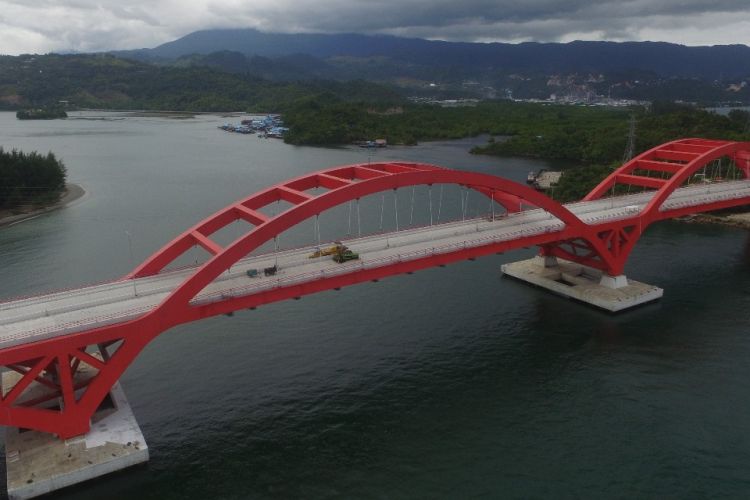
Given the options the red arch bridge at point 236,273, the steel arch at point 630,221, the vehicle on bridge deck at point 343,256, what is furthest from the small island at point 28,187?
the steel arch at point 630,221

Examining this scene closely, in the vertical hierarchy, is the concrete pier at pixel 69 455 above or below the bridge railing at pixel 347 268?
below

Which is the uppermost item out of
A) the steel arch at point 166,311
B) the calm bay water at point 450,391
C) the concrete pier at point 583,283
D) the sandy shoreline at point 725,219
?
the steel arch at point 166,311

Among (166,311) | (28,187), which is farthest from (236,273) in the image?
(28,187)

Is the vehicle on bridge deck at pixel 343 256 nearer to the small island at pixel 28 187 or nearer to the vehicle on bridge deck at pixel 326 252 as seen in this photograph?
the vehicle on bridge deck at pixel 326 252

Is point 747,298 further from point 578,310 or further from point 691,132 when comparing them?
point 691,132

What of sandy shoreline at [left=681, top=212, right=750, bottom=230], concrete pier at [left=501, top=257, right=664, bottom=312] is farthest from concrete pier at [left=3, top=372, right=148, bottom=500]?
sandy shoreline at [left=681, top=212, right=750, bottom=230]

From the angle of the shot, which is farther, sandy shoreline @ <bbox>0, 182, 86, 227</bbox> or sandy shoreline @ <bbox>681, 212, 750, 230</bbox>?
sandy shoreline @ <bbox>0, 182, 86, 227</bbox>

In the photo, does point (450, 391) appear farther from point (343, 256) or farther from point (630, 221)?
point (630, 221)

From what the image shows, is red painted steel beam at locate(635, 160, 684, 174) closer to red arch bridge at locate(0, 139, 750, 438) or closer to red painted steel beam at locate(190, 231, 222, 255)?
red arch bridge at locate(0, 139, 750, 438)
